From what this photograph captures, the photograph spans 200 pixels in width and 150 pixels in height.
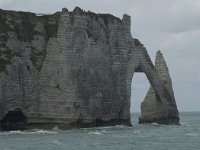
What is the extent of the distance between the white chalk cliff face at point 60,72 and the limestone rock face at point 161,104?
10.0 metres

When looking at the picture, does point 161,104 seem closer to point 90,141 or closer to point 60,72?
point 60,72

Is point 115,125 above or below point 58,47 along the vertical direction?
below

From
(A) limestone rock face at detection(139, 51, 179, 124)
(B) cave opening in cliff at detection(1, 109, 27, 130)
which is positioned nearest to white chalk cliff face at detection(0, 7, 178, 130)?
(B) cave opening in cliff at detection(1, 109, 27, 130)

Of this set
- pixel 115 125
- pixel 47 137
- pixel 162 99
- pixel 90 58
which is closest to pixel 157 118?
pixel 162 99

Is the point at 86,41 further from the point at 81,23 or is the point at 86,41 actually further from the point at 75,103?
the point at 75,103

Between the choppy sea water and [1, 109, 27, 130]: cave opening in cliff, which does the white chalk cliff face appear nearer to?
[1, 109, 27, 130]: cave opening in cliff

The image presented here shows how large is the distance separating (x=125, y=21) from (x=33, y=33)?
48.4ft

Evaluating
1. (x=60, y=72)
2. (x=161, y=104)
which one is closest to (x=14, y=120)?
(x=60, y=72)

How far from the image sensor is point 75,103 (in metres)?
86.8

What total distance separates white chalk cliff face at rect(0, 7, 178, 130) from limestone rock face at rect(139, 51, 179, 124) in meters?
10.0

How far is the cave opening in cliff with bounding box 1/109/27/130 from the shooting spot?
8506cm

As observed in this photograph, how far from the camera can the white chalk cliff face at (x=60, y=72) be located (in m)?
85.4

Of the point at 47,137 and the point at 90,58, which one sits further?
the point at 90,58

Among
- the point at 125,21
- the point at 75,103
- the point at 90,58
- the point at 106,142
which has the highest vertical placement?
the point at 125,21
